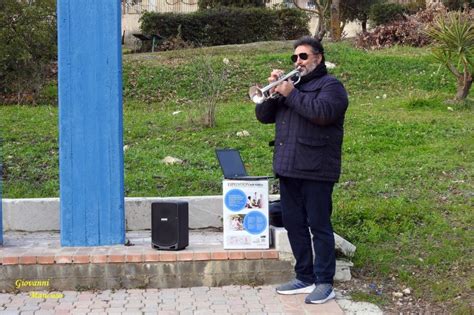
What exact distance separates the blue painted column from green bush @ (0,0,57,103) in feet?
31.1

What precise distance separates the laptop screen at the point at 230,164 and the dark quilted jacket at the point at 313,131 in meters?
0.80

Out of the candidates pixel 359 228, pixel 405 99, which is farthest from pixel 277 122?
pixel 405 99

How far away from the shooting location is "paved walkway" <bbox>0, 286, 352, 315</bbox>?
543cm

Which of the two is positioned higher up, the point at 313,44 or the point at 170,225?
the point at 313,44

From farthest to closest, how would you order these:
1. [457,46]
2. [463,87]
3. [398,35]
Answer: [398,35] < [463,87] < [457,46]

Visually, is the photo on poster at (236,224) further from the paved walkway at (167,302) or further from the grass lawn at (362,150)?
the grass lawn at (362,150)

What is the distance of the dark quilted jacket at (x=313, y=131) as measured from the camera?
5.32 meters

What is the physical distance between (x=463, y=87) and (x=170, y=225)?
9.15 metres

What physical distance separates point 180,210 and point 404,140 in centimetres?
567

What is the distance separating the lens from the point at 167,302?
5633 millimetres

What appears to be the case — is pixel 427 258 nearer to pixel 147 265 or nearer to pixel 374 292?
pixel 374 292

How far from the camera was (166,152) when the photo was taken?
1033 cm

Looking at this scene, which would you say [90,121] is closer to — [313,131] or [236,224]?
[236,224]

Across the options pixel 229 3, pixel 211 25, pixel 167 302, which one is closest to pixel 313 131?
pixel 167 302
